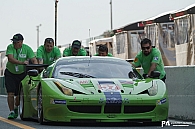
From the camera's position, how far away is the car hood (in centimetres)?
981

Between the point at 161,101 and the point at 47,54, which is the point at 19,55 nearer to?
the point at 47,54

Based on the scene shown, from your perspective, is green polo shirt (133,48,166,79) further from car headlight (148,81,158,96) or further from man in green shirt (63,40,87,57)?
car headlight (148,81,158,96)

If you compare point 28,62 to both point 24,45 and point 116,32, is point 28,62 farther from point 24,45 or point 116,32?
point 116,32

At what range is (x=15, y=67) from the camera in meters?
12.9

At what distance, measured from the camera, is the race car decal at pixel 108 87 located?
9836 mm

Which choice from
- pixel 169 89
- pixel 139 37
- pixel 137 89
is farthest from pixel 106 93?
pixel 139 37

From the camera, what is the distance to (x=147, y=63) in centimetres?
1278

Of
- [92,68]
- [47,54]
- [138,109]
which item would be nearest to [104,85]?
[138,109]

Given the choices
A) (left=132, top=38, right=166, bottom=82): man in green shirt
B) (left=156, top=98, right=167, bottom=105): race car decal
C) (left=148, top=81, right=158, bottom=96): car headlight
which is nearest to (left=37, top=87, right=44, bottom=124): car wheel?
(left=148, top=81, right=158, bottom=96): car headlight

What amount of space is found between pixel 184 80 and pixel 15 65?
130 inches

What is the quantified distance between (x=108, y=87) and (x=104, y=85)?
10 cm

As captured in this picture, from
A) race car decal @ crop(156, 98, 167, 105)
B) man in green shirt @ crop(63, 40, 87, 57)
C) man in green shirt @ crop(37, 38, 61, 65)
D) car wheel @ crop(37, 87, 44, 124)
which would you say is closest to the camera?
Answer: race car decal @ crop(156, 98, 167, 105)

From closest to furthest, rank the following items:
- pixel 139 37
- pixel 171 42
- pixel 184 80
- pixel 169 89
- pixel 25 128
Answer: pixel 25 128
pixel 184 80
pixel 169 89
pixel 171 42
pixel 139 37

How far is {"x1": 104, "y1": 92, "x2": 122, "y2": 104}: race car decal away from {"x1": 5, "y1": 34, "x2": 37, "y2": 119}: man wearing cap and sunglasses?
11.3ft
